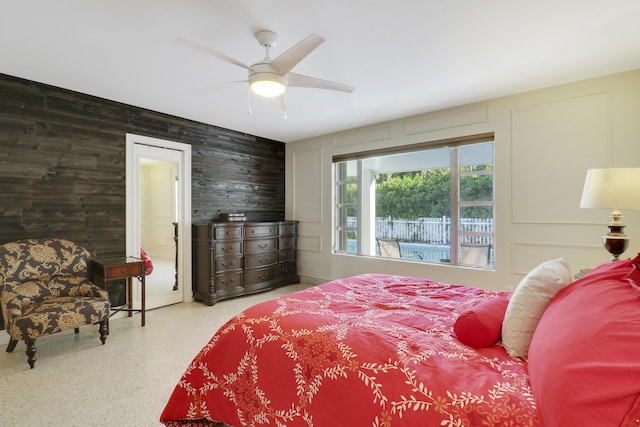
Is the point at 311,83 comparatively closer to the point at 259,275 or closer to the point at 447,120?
the point at 447,120

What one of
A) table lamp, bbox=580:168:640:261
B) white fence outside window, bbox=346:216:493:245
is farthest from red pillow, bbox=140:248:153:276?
table lamp, bbox=580:168:640:261

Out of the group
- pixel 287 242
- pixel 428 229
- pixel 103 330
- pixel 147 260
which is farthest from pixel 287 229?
pixel 103 330

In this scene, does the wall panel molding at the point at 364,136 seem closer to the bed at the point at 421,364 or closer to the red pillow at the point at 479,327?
the bed at the point at 421,364

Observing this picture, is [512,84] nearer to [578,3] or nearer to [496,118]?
[496,118]

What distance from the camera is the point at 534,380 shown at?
0.99m

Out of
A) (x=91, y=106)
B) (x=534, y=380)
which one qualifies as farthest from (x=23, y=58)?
(x=534, y=380)

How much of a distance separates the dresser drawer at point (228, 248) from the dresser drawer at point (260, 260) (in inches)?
7.6

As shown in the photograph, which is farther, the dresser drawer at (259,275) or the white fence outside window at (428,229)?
the dresser drawer at (259,275)

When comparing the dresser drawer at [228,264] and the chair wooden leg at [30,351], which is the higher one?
the dresser drawer at [228,264]

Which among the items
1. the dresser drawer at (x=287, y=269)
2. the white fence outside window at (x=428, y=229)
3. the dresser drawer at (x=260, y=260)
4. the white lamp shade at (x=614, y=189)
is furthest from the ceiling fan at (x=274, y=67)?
the dresser drawer at (x=287, y=269)

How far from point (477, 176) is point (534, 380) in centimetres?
322

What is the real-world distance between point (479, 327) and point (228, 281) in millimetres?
3612

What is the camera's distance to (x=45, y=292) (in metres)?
2.82

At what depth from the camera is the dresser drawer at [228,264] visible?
423cm
